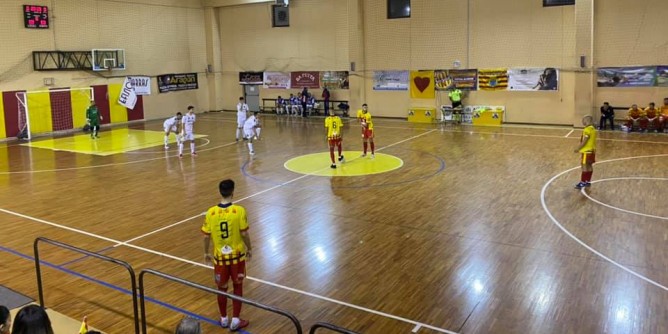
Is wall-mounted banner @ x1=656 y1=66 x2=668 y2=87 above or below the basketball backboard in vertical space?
below

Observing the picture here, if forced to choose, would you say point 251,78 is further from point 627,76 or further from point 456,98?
point 627,76

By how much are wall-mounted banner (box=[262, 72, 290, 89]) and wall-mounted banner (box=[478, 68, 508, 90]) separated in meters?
11.9

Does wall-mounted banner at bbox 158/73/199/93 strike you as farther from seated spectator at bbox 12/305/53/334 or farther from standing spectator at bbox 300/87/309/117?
seated spectator at bbox 12/305/53/334

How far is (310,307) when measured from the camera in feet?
25.7

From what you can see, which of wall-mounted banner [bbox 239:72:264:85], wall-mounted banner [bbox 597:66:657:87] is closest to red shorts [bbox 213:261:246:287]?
wall-mounted banner [bbox 597:66:657:87]

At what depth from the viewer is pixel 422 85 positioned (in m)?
29.7

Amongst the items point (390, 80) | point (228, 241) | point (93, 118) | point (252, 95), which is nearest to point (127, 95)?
point (93, 118)

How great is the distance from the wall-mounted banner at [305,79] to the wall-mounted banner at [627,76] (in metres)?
15.1

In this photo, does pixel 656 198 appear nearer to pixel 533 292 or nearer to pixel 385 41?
pixel 533 292

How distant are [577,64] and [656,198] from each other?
43.4 ft

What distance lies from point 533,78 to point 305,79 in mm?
13050

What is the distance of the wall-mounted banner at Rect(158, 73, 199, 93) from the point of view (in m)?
33.4

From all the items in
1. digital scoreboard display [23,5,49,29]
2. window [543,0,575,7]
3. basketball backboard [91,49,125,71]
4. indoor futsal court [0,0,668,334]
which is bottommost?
indoor futsal court [0,0,668,334]

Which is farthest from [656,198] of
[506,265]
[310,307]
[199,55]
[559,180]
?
[199,55]
